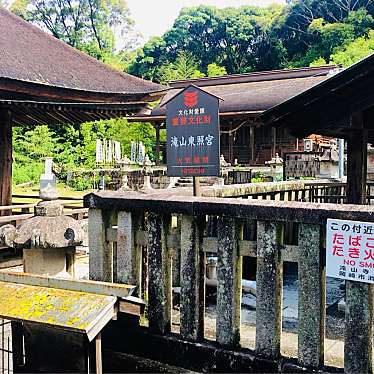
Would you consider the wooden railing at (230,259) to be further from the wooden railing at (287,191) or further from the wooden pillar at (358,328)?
the wooden railing at (287,191)

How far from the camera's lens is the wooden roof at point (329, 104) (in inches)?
196

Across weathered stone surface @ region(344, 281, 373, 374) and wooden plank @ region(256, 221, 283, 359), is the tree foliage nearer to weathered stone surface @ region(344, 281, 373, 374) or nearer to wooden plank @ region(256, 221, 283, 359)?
wooden plank @ region(256, 221, 283, 359)

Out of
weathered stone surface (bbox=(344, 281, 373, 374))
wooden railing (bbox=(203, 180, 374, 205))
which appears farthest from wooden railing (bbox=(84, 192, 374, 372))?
wooden railing (bbox=(203, 180, 374, 205))

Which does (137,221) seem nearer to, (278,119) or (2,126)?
(278,119)

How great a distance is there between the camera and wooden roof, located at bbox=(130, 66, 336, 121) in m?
28.0

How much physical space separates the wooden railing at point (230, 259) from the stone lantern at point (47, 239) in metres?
0.22

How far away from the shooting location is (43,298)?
3480 millimetres

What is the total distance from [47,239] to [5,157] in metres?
6.43

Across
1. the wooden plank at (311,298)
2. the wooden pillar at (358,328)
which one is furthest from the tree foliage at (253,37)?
the wooden pillar at (358,328)

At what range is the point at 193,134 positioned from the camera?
16.3 ft

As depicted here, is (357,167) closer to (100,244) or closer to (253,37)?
(100,244)

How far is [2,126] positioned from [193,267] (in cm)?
735

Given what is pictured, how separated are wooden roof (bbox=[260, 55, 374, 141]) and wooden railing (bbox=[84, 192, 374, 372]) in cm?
Answer: 219

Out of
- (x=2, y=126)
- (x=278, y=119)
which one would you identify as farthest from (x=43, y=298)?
(x=2, y=126)
